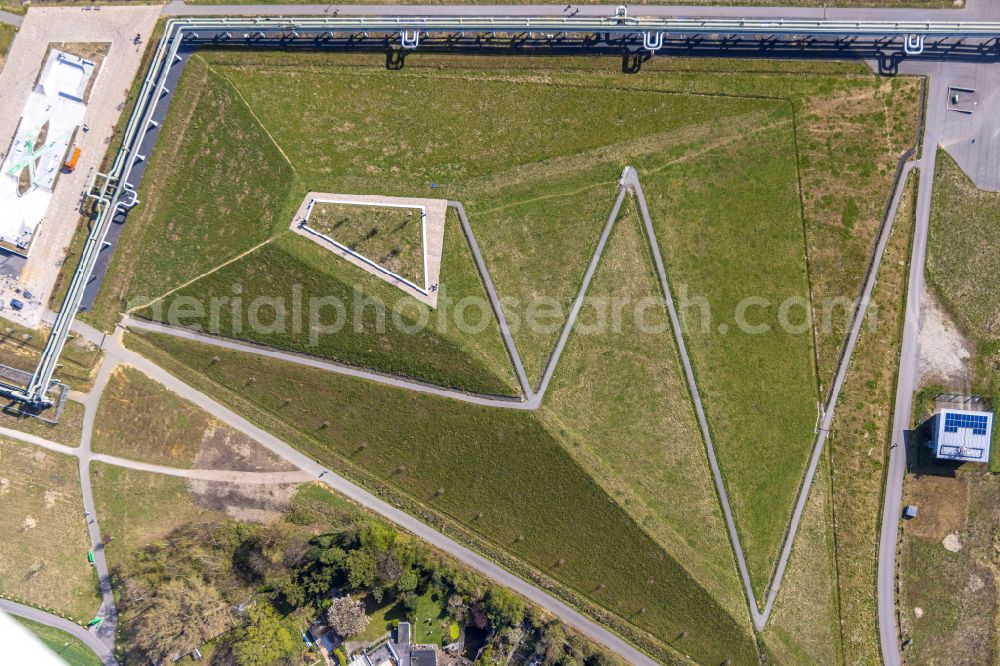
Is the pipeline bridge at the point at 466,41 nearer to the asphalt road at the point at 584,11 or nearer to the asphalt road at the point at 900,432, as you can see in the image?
the asphalt road at the point at 584,11

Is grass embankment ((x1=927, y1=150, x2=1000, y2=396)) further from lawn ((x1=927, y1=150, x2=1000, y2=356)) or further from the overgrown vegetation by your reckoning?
the overgrown vegetation

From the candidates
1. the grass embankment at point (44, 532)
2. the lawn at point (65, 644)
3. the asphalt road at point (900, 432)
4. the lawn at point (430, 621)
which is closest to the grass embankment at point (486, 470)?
the lawn at point (430, 621)

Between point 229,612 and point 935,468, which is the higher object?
point 935,468

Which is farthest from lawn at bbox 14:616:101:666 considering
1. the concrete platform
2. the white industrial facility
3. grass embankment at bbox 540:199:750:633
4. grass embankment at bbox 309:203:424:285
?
grass embankment at bbox 540:199:750:633

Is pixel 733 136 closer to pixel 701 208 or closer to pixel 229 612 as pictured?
pixel 701 208

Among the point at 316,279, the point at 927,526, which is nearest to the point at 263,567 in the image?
the point at 316,279

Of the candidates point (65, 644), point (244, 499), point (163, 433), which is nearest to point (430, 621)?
point (244, 499)
